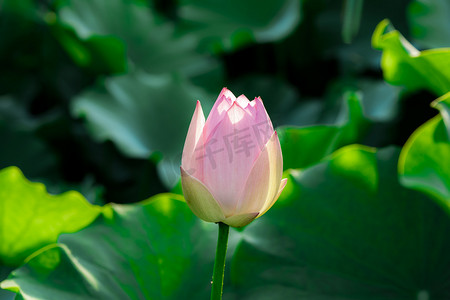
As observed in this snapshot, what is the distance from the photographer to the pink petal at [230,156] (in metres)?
0.38

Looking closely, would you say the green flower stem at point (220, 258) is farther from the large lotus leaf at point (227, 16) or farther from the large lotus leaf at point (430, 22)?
the large lotus leaf at point (227, 16)

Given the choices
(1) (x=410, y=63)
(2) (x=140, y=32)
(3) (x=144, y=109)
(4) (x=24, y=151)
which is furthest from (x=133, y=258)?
(2) (x=140, y=32)

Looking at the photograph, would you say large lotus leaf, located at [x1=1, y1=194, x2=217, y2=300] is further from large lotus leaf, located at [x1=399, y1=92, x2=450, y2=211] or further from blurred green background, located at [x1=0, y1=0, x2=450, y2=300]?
large lotus leaf, located at [x1=399, y1=92, x2=450, y2=211]

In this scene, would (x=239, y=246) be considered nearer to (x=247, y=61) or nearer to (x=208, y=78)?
(x=208, y=78)

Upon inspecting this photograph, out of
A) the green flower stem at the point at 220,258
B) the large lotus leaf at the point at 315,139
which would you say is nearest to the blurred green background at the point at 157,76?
the large lotus leaf at the point at 315,139

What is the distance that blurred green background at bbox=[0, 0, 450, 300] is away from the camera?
74 cm

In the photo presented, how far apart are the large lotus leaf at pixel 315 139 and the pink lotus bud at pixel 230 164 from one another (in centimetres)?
31

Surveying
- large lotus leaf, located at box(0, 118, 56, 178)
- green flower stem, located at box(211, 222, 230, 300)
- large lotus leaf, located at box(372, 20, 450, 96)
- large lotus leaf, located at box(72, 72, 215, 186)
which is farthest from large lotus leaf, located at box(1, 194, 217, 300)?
large lotus leaf, located at box(0, 118, 56, 178)

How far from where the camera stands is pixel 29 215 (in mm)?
601

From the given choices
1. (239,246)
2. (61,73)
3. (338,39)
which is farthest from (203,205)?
(61,73)

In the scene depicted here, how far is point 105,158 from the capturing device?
3.96 feet

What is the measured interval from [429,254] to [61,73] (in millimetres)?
1028

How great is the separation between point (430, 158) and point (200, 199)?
293 millimetres

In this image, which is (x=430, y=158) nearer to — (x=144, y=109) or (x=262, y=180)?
(x=262, y=180)
